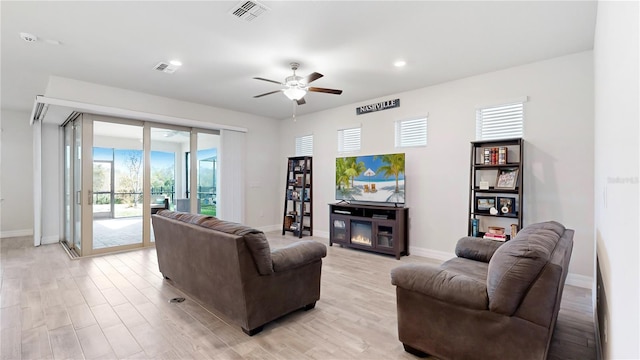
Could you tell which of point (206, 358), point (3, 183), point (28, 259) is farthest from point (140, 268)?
point (3, 183)

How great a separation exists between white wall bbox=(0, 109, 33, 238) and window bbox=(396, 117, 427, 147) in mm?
7963

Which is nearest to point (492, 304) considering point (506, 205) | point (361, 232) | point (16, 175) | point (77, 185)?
point (506, 205)

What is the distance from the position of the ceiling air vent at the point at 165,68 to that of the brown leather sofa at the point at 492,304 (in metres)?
3.97

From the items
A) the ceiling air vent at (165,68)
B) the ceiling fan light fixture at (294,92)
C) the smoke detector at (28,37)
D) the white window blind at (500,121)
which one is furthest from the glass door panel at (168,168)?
the white window blind at (500,121)

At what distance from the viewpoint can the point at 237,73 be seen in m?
4.41

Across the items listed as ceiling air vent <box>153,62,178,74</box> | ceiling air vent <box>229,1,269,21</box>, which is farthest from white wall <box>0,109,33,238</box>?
ceiling air vent <box>229,1,269,21</box>

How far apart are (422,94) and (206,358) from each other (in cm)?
→ 477

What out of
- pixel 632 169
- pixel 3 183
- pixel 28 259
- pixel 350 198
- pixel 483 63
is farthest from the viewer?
pixel 3 183

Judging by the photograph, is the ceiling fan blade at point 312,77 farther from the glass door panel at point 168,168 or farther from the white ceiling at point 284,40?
the glass door panel at point 168,168

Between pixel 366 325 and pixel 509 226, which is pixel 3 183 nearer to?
pixel 366 325

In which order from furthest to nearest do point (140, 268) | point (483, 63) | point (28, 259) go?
1. point (28, 259)
2. point (140, 268)
3. point (483, 63)

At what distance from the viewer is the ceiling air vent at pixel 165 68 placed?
4070 millimetres

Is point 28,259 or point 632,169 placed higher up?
point 632,169

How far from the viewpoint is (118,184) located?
17.7 feet
